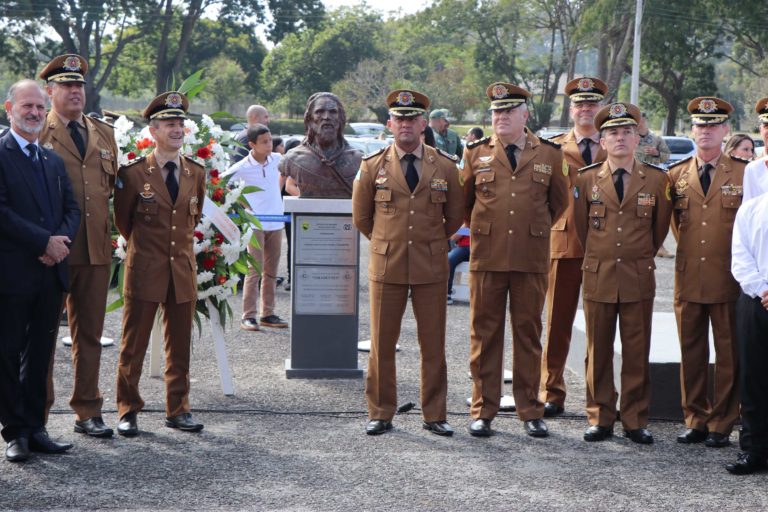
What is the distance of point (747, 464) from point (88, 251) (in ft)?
12.6

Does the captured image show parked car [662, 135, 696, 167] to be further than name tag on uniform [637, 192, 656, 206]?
Yes

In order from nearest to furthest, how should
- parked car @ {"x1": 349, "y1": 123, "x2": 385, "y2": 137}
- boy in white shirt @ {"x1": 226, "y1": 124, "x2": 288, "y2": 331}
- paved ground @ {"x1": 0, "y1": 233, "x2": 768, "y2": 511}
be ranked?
paved ground @ {"x1": 0, "y1": 233, "x2": 768, "y2": 511}, boy in white shirt @ {"x1": 226, "y1": 124, "x2": 288, "y2": 331}, parked car @ {"x1": 349, "y1": 123, "x2": 385, "y2": 137}

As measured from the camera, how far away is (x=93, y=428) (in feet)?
20.2

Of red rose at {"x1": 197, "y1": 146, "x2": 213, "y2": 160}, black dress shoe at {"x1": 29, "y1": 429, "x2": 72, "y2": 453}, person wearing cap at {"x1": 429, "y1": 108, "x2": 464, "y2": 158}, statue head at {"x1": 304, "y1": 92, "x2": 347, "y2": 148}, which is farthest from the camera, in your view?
person wearing cap at {"x1": 429, "y1": 108, "x2": 464, "y2": 158}

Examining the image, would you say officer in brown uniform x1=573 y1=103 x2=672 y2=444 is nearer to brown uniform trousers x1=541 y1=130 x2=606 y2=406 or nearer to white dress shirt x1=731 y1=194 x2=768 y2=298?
brown uniform trousers x1=541 y1=130 x2=606 y2=406

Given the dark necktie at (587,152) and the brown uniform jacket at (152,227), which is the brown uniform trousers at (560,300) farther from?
the brown uniform jacket at (152,227)

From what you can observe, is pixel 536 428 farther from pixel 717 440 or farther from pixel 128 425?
pixel 128 425

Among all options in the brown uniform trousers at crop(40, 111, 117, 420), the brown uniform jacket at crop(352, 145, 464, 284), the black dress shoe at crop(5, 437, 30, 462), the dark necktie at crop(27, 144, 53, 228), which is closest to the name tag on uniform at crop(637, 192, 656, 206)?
the brown uniform jacket at crop(352, 145, 464, 284)

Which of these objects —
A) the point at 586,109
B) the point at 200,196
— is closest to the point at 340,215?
the point at 200,196

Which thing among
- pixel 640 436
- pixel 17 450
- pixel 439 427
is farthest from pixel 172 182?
pixel 640 436

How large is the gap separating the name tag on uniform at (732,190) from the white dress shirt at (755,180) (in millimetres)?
79

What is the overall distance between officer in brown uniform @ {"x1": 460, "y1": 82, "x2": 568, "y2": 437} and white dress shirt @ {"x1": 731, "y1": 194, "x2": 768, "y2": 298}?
110 cm

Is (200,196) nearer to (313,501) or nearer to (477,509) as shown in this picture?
(313,501)

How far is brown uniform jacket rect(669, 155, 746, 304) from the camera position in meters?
6.19
